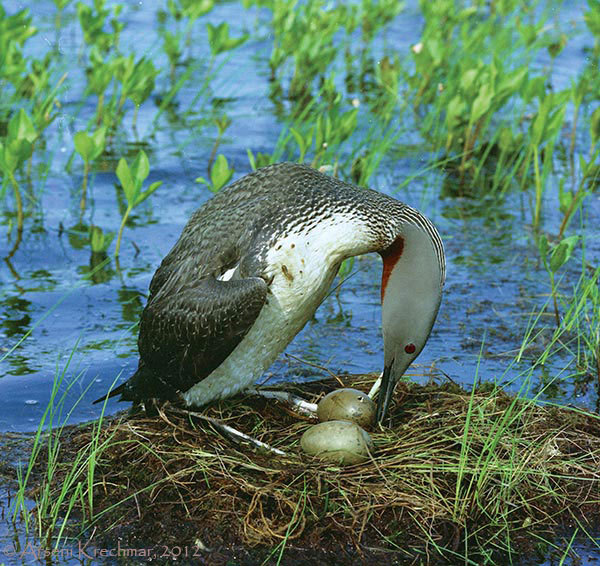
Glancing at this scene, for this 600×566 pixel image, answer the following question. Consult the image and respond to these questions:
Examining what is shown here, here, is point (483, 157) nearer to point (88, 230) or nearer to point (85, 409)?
point (88, 230)

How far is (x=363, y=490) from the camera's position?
406cm

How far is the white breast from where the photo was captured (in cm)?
432

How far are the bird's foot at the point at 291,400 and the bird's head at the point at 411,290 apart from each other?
1.58ft

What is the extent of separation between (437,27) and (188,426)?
6.33 meters

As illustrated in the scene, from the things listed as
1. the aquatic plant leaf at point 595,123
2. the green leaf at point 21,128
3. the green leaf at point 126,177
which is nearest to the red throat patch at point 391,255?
the green leaf at point 126,177

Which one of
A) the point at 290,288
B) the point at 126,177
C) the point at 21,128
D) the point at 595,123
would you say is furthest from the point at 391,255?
the point at 595,123

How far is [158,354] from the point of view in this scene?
15.1 feet


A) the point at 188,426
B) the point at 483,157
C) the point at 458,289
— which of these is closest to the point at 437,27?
the point at 483,157

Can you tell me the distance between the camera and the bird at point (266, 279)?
170 inches

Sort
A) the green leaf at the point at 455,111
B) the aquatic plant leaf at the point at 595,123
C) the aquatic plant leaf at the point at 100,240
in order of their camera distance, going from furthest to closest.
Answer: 1. the green leaf at the point at 455,111
2. the aquatic plant leaf at the point at 595,123
3. the aquatic plant leaf at the point at 100,240

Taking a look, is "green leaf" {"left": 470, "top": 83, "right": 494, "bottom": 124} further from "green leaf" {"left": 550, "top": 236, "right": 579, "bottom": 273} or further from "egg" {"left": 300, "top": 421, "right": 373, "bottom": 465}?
"egg" {"left": 300, "top": 421, "right": 373, "bottom": 465}

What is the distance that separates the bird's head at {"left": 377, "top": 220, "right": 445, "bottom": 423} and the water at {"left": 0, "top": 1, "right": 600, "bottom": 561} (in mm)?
315

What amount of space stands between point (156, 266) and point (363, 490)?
2.97m

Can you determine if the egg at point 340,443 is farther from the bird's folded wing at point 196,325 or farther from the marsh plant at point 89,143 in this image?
the marsh plant at point 89,143
